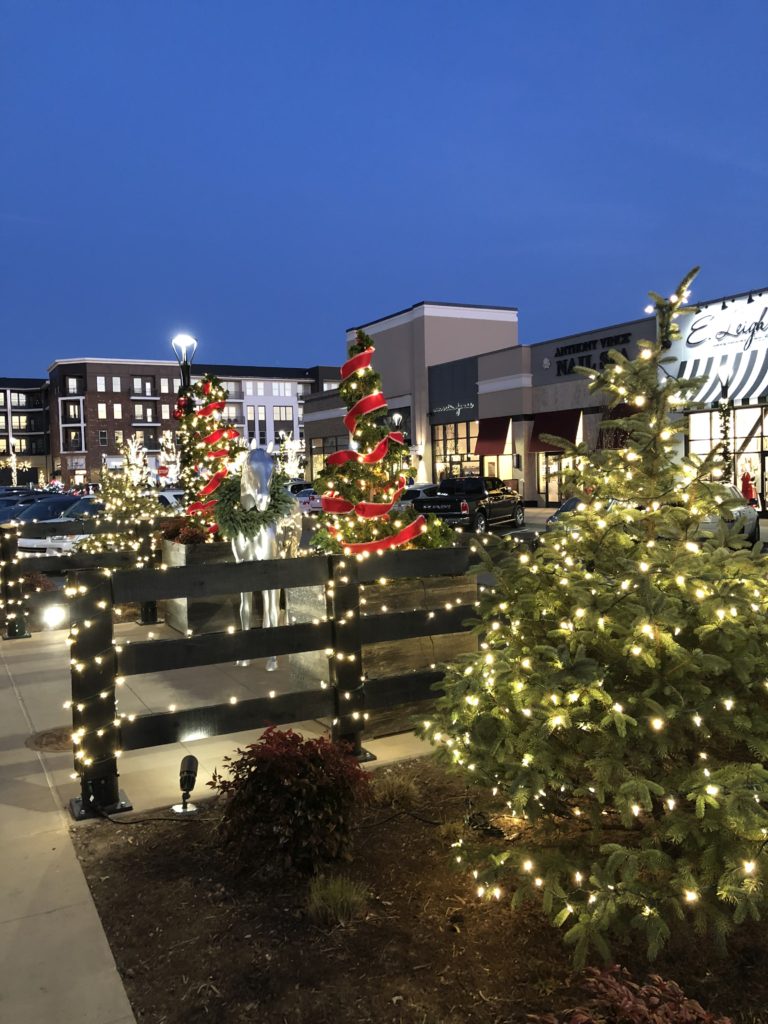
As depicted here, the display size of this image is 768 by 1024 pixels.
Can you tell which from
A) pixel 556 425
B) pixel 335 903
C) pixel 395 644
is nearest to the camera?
pixel 335 903

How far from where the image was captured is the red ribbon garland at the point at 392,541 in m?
7.17

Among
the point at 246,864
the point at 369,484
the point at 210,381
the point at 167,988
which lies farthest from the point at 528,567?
the point at 210,381

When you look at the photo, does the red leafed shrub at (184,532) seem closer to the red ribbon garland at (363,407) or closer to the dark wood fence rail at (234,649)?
the red ribbon garland at (363,407)

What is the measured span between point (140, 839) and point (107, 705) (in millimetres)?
803

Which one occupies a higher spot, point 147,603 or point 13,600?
point 13,600

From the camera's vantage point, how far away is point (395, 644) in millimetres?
6402

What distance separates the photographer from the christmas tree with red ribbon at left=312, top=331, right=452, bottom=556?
23.8 feet

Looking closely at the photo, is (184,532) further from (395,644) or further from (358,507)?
(395,644)

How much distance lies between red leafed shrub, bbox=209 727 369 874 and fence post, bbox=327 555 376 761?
140 cm

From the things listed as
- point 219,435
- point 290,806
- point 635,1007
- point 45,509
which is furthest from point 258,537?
point 45,509

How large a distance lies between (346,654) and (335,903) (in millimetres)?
2279

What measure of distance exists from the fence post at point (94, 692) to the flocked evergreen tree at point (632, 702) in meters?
2.07

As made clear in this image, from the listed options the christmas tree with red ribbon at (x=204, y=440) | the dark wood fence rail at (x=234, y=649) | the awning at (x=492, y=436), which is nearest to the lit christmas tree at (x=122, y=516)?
the christmas tree with red ribbon at (x=204, y=440)

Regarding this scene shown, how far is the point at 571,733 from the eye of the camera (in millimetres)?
3562
